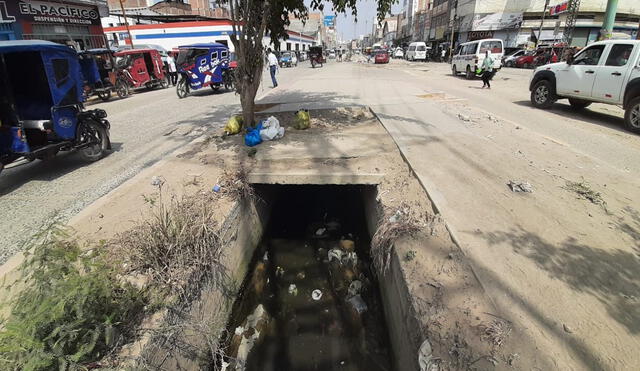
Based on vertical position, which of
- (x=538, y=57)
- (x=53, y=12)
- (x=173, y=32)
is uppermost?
(x=173, y=32)

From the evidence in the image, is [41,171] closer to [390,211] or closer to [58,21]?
[390,211]

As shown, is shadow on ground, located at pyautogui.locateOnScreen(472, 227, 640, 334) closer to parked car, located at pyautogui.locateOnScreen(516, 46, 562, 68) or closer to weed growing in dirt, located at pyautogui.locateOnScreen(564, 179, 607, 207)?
weed growing in dirt, located at pyautogui.locateOnScreen(564, 179, 607, 207)

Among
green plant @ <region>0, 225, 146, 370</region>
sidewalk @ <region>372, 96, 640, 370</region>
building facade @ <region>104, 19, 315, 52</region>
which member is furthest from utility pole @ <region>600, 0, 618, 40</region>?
building facade @ <region>104, 19, 315, 52</region>

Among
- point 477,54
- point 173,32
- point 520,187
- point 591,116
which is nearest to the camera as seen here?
point 520,187

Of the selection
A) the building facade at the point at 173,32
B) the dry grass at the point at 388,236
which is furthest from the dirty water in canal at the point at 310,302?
the building facade at the point at 173,32

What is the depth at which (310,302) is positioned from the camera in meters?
4.38

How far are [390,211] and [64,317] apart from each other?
3.09 metres

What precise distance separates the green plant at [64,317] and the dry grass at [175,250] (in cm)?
33

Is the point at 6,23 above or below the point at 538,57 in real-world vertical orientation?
above

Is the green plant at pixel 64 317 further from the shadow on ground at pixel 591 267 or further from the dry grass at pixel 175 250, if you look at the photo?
the shadow on ground at pixel 591 267

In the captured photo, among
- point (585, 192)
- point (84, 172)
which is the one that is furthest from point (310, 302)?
point (84, 172)

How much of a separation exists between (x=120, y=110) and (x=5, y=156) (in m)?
8.08

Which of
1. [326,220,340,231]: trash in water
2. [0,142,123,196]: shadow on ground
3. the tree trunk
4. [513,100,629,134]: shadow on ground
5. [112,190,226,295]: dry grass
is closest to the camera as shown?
[112,190,226,295]: dry grass

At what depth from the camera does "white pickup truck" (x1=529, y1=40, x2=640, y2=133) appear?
7500 millimetres
